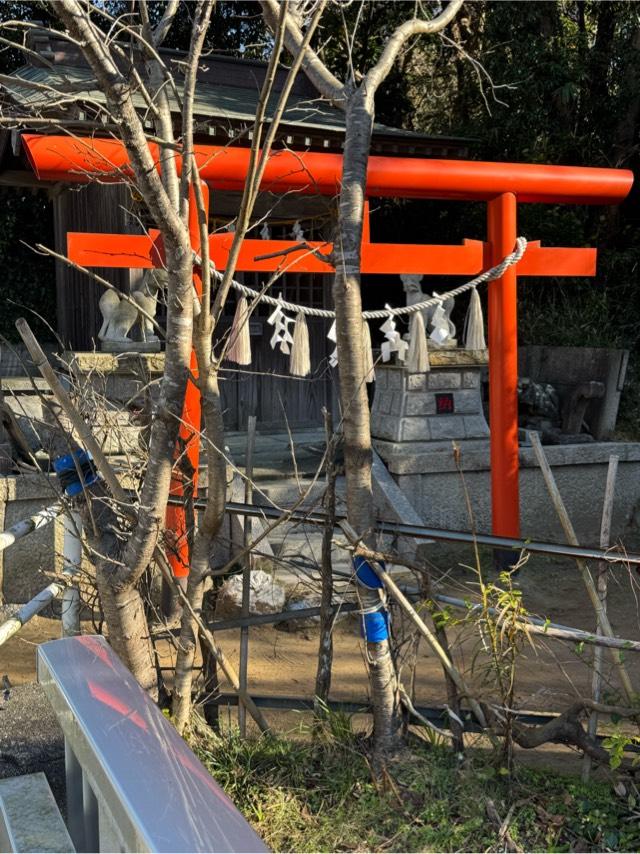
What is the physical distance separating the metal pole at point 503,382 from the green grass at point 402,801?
347cm

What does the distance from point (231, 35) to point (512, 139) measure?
5.16 metres

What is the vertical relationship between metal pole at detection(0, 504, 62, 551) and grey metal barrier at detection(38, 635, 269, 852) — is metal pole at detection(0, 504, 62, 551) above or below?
below

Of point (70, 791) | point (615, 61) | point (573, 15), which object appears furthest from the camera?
point (573, 15)

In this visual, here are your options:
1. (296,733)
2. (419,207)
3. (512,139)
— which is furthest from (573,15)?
(296,733)

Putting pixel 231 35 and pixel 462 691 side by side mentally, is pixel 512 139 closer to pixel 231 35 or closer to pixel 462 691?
pixel 231 35

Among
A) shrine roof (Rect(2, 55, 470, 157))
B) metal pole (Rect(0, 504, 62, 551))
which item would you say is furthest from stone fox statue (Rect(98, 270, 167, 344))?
metal pole (Rect(0, 504, 62, 551))

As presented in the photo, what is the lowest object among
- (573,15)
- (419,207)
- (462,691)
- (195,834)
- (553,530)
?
(553,530)

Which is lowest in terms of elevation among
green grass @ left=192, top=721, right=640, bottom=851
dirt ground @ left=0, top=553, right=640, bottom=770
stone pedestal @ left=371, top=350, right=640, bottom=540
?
dirt ground @ left=0, top=553, right=640, bottom=770

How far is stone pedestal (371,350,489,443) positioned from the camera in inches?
309

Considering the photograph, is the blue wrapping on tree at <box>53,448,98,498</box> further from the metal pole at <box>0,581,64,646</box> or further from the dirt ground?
the dirt ground

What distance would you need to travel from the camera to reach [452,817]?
3000 millimetres

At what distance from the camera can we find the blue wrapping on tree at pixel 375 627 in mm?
3215

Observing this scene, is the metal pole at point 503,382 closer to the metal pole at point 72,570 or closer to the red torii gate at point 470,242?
the red torii gate at point 470,242

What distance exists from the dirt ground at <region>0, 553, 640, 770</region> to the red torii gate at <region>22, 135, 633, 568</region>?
38.8 inches
